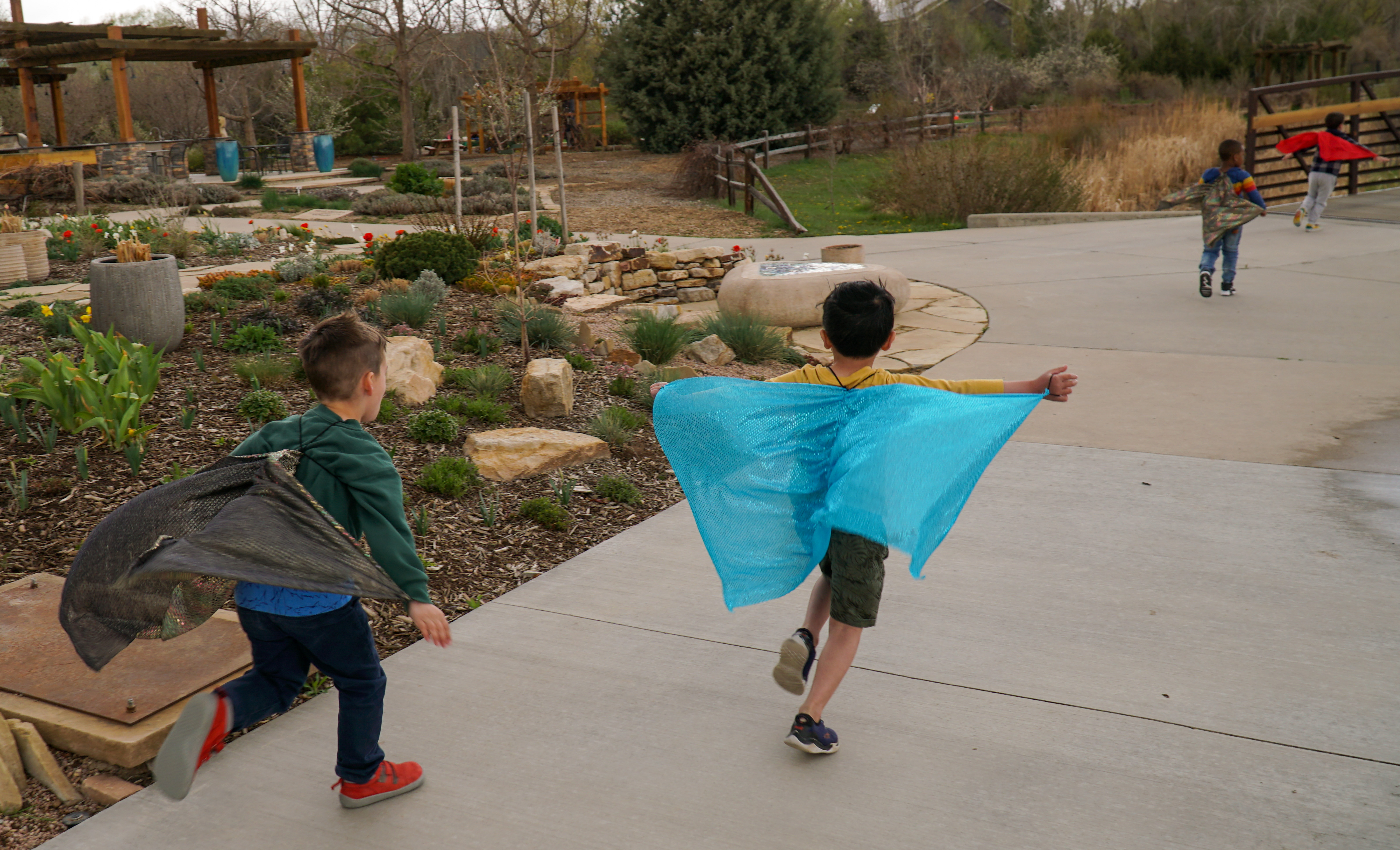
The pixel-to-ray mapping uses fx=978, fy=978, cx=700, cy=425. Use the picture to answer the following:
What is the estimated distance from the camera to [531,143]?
9016 mm

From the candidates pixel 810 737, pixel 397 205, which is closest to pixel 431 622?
pixel 810 737

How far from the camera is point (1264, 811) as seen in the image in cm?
239

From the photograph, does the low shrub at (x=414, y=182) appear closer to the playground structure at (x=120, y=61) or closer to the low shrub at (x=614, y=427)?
the playground structure at (x=120, y=61)

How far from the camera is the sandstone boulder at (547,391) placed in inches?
216

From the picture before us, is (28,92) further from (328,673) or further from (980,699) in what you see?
(980,699)

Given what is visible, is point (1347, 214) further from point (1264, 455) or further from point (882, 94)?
point (882, 94)

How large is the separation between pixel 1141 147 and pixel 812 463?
1875cm

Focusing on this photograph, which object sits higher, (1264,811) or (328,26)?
(328,26)

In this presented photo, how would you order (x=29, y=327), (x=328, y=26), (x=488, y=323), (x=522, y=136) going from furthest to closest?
(x=328, y=26) < (x=522, y=136) < (x=488, y=323) < (x=29, y=327)

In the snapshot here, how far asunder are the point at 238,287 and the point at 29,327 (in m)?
1.32

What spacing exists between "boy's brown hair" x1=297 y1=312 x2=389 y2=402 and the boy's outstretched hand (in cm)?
55

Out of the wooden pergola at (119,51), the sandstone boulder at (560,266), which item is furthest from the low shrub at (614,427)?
the wooden pergola at (119,51)

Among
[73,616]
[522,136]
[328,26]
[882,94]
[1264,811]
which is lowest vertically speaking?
[1264,811]

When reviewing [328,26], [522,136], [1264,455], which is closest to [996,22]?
[328,26]
